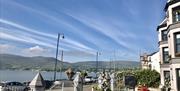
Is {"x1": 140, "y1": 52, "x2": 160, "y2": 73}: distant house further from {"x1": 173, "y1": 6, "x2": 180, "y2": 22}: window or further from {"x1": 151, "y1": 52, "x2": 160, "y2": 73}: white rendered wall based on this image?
{"x1": 173, "y1": 6, "x2": 180, "y2": 22}: window

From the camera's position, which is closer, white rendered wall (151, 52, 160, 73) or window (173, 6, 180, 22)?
window (173, 6, 180, 22)

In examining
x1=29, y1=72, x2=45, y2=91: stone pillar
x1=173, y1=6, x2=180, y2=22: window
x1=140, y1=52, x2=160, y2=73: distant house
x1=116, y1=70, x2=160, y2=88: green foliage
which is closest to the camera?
x1=29, y1=72, x2=45, y2=91: stone pillar

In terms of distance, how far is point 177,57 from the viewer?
1305 inches

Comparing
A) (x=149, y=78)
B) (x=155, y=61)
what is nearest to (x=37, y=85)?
(x=149, y=78)

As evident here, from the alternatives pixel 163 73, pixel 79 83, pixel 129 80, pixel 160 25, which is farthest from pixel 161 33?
pixel 129 80

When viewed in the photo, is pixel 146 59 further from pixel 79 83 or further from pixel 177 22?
pixel 79 83

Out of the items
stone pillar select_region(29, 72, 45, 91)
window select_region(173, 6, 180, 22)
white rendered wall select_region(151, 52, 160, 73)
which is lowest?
stone pillar select_region(29, 72, 45, 91)

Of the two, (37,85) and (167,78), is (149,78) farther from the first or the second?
(37,85)

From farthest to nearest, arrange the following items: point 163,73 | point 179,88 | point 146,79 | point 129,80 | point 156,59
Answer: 1. point 156,59
2. point 146,79
3. point 163,73
4. point 179,88
5. point 129,80

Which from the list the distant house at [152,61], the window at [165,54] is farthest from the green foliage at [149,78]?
the distant house at [152,61]

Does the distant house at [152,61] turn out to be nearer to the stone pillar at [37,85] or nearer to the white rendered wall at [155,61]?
the white rendered wall at [155,61]

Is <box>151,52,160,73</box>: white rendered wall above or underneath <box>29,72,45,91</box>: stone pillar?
above

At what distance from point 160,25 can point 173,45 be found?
12.1 metres

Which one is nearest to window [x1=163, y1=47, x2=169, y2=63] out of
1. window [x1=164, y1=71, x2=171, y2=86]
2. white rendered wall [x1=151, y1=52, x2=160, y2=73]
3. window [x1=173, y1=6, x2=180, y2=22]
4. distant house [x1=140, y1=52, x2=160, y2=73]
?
window [x1=164, y1=71, x2=171, y2=86]
